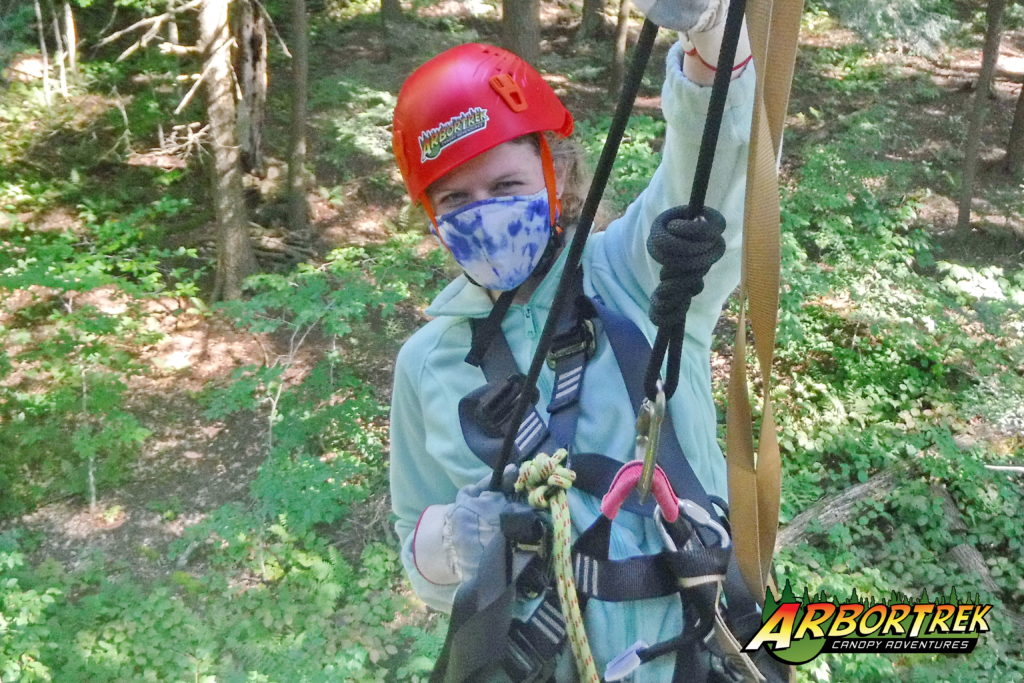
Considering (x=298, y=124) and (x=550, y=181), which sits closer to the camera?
(x=550, y=181)

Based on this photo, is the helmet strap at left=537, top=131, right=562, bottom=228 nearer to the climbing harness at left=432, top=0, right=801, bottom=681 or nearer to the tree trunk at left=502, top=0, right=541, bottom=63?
the climbing harness at left=432, top=0, right=801, bottom=681

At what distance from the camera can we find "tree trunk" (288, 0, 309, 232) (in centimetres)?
807

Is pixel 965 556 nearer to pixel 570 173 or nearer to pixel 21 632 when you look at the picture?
pixel 570 173

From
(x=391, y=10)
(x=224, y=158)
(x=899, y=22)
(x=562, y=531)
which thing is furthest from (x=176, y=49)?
(x=899, y=22)

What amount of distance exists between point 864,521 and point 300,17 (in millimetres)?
7247

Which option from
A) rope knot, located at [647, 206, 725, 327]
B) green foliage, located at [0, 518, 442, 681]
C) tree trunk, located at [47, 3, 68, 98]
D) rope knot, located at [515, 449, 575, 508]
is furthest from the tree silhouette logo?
tree trunk, located at [47, 3, 68, 98]

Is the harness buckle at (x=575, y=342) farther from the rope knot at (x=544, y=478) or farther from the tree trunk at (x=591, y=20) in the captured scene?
the tree trunk at (x=591, y=20)

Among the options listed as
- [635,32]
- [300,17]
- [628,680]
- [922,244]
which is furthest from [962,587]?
[635,32]

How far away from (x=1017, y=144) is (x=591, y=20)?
6.94 metres

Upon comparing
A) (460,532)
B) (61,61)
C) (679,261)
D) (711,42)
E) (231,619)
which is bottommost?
(231,619)

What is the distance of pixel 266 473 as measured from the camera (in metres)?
4.84

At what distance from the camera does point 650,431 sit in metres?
1.02

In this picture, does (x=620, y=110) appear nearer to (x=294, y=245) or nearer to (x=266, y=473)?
(x=266, y=473)

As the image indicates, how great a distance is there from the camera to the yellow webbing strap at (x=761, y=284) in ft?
2.89
